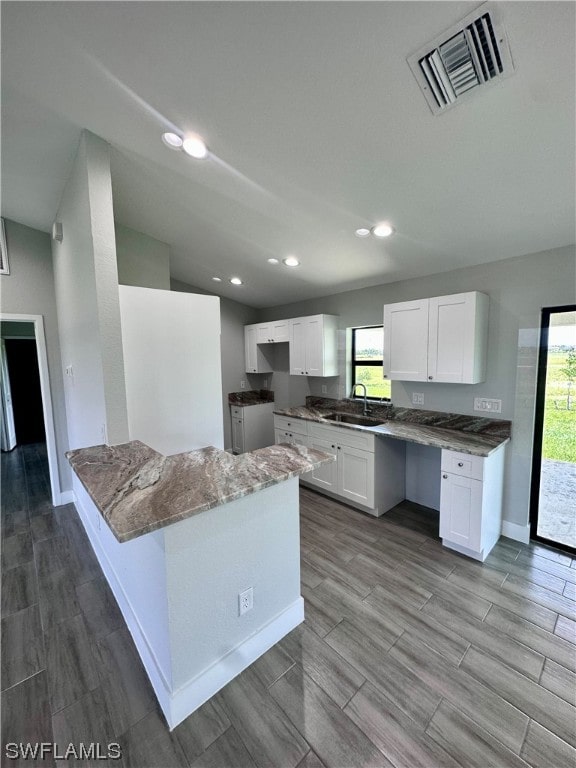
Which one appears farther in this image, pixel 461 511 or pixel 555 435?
pixel 555 435

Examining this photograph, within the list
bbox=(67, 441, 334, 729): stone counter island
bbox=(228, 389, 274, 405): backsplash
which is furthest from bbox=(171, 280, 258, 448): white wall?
bbox=(67, 441, 334, 729): stone counter island

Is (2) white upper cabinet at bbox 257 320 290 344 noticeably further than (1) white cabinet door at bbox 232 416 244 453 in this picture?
No

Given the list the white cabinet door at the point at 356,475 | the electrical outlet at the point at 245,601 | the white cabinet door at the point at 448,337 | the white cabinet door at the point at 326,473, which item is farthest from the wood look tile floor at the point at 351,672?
the white cabinet door at the point at 448,337

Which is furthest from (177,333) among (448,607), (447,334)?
Result: (448,607)

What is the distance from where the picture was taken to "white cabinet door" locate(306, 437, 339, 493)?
129 inches

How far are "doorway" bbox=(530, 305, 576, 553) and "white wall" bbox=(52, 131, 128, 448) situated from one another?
3.24m

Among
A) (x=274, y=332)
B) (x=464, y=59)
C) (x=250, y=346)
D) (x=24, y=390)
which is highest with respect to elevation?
(x=464, y=59)

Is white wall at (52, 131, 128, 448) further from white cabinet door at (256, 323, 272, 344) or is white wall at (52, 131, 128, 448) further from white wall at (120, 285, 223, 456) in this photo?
white cabinet door at (256, 323, 272, 344)

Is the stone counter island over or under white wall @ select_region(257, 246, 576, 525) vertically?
under

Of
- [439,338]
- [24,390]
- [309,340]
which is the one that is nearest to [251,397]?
[309,340]

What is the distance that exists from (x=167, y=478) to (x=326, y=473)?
228 centimetres

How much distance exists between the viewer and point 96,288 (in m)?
1.81

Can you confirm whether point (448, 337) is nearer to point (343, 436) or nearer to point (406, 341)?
point (406, 341)

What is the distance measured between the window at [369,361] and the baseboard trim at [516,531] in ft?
5.28
